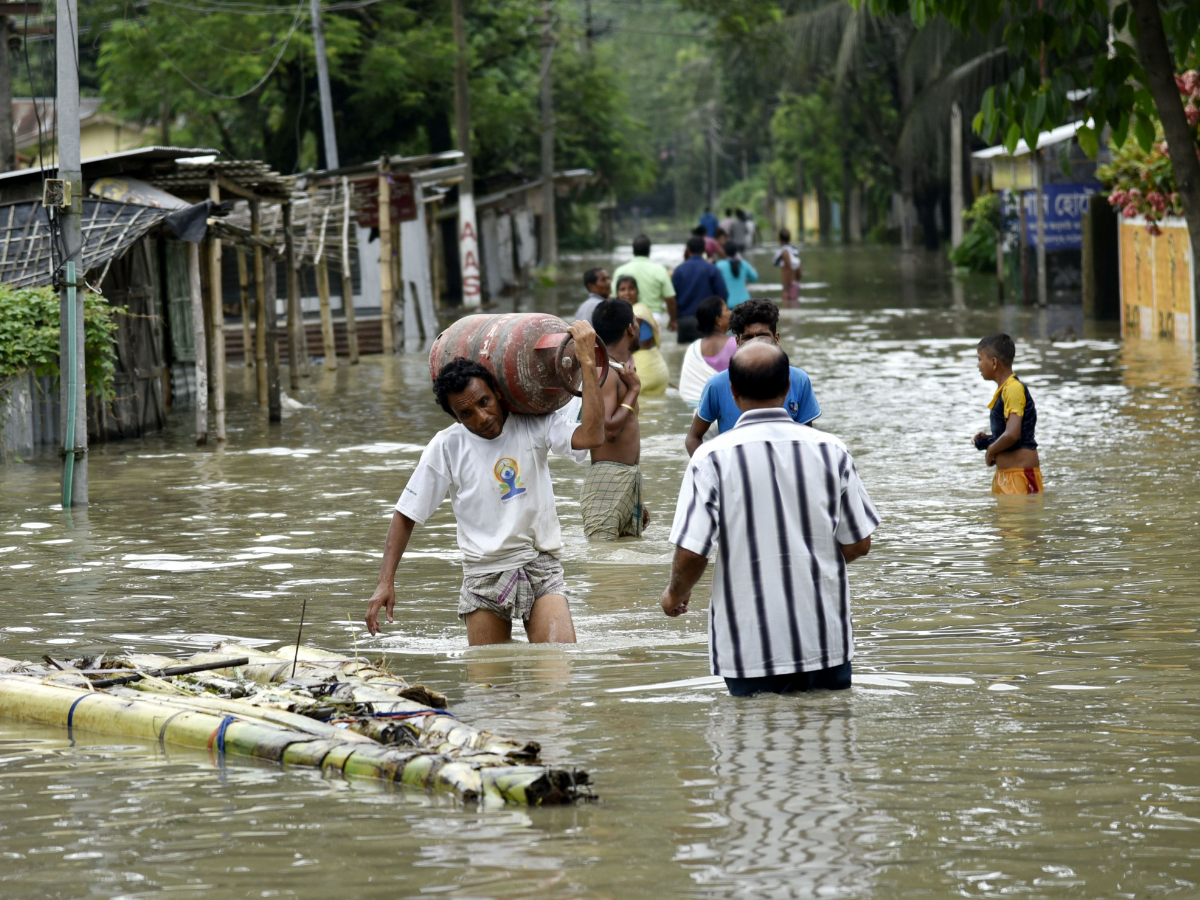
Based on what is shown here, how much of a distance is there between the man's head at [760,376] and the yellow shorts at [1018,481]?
572 cm

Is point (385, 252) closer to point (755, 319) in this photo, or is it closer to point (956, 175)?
point (755, 319)

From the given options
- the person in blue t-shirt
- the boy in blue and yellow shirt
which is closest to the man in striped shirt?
the person in blue t-shirt

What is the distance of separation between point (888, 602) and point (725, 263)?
14595 mm

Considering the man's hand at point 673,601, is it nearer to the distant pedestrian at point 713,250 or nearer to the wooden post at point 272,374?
the wooden post at point 272,374

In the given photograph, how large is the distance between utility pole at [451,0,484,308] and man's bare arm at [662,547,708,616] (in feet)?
89.9

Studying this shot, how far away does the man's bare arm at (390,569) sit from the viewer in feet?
20.6

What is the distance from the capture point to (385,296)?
2523 centimetres

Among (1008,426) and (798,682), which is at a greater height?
(1008,426)

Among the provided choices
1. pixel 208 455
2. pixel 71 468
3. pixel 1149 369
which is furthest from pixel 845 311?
pixel 71 468

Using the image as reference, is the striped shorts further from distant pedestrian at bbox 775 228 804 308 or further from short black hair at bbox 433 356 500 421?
distant pedestrian at bbox 775 228 804 308

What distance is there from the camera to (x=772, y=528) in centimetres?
511

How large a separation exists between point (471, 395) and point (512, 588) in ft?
2.66

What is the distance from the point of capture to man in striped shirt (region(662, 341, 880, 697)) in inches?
201

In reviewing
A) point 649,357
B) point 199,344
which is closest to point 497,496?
point 199,344
